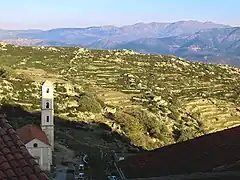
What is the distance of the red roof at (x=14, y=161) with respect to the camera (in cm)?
461

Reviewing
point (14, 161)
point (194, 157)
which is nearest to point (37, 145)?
point (194, 157)

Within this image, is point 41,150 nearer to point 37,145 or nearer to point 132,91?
point 37,145

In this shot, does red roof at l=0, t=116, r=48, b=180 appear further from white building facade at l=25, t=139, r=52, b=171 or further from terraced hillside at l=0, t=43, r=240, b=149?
terraced hillside at l=0, t=43, r=240, b=149

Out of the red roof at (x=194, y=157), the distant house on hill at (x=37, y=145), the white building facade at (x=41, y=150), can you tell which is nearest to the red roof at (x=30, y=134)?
the distant house on hill at (x=37, y=145)

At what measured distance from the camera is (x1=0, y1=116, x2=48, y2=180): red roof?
4605mm

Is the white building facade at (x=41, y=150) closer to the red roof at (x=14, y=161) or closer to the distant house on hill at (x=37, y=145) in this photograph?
the distant house on hill at (x=37, y=145)

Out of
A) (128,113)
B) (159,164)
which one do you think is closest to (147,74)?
(128,113)

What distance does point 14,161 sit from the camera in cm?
474

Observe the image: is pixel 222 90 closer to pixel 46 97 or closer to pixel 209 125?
pixel 209 125

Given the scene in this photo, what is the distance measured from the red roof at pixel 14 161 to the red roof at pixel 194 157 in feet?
39.6

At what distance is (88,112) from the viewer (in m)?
61.6

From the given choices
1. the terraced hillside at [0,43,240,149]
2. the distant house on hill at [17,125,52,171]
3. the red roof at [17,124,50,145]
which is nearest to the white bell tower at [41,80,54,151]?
the red roof at [17,124,50,145]

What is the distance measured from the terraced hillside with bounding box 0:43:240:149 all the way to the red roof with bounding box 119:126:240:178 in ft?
116

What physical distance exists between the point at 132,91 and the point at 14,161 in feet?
275
